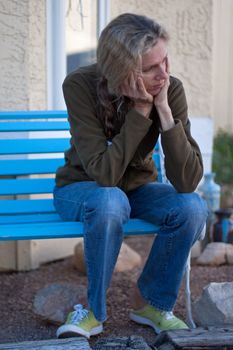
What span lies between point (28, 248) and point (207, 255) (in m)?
1.11

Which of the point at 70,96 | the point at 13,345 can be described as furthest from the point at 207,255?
the point at 13,345

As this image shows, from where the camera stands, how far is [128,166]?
120 inches

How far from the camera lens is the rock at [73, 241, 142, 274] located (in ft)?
13.3

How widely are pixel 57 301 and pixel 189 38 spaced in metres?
2.07

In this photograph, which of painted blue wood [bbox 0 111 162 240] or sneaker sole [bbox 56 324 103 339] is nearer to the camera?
sneaker sole [bbox 56 324 103 339]

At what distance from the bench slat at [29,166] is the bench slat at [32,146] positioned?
0.05m

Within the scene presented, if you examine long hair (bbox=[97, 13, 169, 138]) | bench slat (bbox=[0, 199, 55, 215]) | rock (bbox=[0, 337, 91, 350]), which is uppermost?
long hair (bbox=[97, 13, 169, 138])

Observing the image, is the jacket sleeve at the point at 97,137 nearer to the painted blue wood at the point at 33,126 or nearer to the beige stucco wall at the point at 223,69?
the painted blue wood at the point at 33,126

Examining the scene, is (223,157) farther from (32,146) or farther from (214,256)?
(32,146)

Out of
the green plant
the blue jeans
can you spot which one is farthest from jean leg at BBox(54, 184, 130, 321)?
the green plant

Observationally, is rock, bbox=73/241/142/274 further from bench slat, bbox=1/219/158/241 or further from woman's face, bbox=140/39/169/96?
woman's face, bbox=140/39/169/96

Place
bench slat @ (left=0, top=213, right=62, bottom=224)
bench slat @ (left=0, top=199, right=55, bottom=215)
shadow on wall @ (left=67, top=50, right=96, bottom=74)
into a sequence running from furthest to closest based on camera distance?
1. shadow on wall @ (left=67, top=50, right=96, bottom=74)
2. bench slat @ (left=0, top=199, right=55, bottom=215)
3. bench slat @ (left=0, top=213, right=62, bottom=224)

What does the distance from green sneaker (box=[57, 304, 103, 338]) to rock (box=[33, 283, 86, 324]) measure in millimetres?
296

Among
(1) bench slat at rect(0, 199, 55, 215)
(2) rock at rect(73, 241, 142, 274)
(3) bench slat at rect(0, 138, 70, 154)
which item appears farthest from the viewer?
(2) rock at rect(73, 241, 142, 274)
